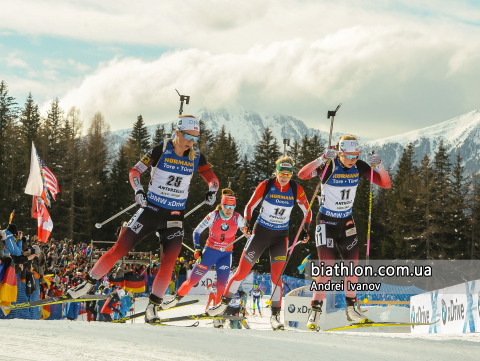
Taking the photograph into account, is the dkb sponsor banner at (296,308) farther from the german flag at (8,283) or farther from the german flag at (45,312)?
the german flag at (8,283)

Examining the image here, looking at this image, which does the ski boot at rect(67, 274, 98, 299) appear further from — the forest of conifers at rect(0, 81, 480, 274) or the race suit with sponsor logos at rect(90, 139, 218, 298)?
the forest of conifers at rect(0, 81, 480, 274)

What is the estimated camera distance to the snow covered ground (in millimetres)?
3658

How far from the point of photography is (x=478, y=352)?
491cm

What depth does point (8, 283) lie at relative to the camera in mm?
7711

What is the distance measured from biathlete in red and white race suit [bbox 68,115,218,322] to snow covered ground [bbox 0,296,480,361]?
114 centimetres

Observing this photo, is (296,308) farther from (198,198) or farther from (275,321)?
(198,198)

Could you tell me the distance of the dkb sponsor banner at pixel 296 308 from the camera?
54.1 ft

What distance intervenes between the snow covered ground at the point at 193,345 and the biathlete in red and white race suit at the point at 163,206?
1138mm

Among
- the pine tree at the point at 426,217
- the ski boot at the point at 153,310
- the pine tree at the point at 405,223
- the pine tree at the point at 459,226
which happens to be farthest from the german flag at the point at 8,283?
the pine tree at the point at 459,226

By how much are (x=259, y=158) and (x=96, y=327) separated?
45.5 m

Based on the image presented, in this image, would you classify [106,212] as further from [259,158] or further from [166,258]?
[166,258]

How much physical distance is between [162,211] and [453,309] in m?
6.19

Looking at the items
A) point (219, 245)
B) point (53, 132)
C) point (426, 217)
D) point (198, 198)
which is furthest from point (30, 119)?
point (219, 245)

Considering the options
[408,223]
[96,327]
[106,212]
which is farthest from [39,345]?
[106,212]
